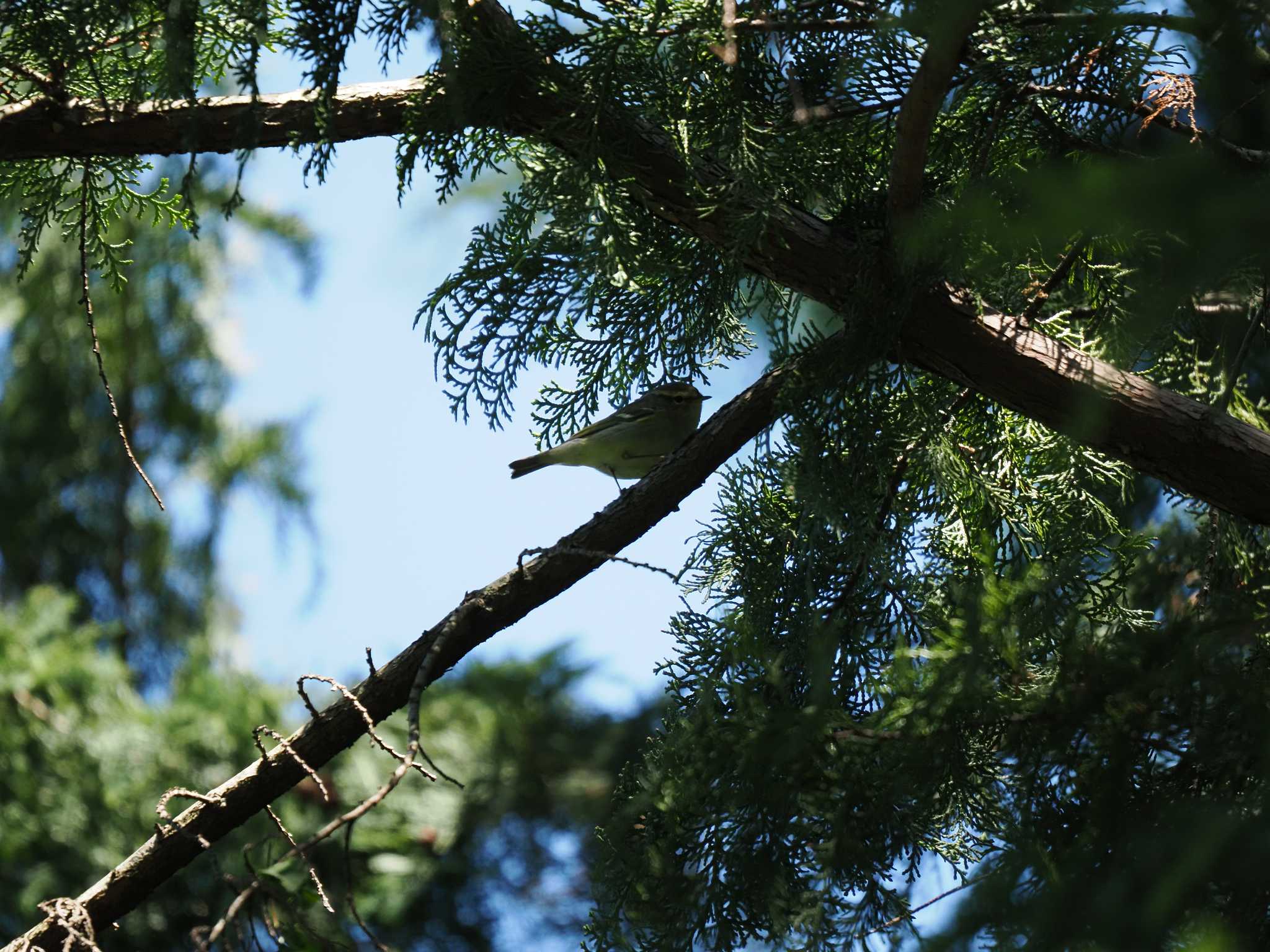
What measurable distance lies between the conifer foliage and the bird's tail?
120 centimetres

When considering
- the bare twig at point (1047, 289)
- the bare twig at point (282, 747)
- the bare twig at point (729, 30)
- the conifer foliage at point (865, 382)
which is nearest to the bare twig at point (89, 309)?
the conifer foliage at point (865, 382)

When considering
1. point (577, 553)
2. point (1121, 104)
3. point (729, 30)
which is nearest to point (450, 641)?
point (577, 553)

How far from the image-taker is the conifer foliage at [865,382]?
1.90 meters

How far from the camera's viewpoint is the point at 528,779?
5.65m

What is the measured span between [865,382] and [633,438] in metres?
1.93

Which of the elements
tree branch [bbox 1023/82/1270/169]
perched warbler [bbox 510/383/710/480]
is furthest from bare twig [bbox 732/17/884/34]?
perched warbler [bbox 510/383/710/480]

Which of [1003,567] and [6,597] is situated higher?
[6,597]

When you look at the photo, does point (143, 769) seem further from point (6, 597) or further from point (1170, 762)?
point (1170, 762)

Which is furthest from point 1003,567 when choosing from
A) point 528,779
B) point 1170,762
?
point 528,779

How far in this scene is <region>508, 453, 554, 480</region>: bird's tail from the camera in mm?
4859

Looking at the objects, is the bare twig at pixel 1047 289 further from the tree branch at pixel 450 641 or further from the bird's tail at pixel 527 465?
the bird's tail at pixel 527 465

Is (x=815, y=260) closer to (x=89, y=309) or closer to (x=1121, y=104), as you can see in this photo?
(x=1121, y=104)

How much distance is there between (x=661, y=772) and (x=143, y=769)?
4203 mm

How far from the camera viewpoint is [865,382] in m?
2.91
